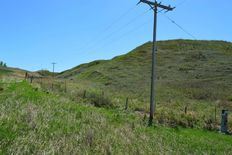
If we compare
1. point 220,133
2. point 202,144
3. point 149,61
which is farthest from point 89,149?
point 149,61

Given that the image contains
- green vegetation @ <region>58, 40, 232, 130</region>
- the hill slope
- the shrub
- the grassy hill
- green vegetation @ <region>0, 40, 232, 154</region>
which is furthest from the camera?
the grassy hill

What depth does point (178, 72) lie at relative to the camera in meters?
74.4

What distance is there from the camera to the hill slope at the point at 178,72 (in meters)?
54.0

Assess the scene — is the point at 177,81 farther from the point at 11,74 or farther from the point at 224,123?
the point at 224,123

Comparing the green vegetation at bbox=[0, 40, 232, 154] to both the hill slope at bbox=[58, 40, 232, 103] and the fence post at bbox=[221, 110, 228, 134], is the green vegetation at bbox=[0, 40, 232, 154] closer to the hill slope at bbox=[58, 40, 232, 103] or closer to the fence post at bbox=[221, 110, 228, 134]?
the hill slope at bbox=[58, 40, 232, 103]

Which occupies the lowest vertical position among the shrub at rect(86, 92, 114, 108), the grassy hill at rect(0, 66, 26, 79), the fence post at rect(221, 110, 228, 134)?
the fence post at rect(221, 110, 228, 134)

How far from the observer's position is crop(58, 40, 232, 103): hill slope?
177ft

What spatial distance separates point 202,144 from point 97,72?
68.6 metres

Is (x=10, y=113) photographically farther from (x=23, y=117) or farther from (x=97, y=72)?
(x=97, y=72)

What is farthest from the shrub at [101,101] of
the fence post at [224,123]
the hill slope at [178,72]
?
the hill slope at [178,72]

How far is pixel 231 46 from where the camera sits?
352 feet

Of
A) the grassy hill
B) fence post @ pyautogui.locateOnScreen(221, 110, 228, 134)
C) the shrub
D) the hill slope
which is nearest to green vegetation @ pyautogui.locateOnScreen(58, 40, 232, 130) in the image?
the hill slope

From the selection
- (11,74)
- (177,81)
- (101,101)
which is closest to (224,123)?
(101,101)

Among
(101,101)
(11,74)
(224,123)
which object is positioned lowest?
(224,123)
